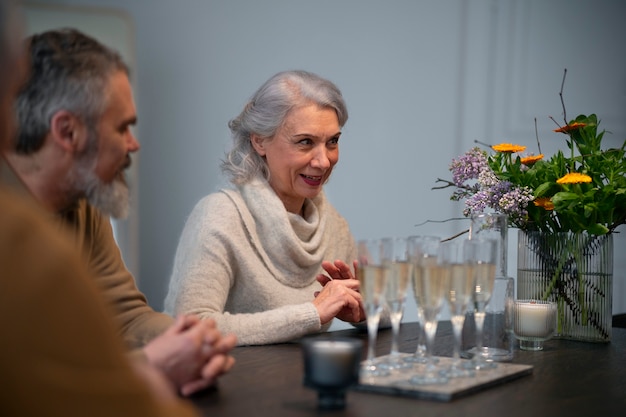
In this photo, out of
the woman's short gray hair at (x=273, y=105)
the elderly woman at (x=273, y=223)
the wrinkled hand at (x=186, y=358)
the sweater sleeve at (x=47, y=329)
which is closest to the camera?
the sweater sleeve at (x=47, y=329)

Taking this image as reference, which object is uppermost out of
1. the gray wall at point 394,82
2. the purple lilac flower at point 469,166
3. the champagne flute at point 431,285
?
the gray wall at point 394,82

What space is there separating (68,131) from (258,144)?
→ 3.86ft

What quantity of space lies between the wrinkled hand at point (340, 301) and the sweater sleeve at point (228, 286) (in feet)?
0.12

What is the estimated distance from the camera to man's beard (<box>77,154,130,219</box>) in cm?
172

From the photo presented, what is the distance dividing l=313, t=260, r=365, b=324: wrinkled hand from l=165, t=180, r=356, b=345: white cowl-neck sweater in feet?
0.12

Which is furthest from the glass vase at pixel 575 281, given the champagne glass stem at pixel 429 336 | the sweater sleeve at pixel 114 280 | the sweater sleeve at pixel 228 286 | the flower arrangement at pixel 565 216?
the sweater sleeve at pixel 114 280

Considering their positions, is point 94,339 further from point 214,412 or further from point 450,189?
point 450,189

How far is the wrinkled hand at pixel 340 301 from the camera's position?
2.29 metres

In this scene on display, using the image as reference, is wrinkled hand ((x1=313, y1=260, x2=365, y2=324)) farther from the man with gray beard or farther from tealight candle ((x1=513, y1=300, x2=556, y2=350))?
the man with gray beard

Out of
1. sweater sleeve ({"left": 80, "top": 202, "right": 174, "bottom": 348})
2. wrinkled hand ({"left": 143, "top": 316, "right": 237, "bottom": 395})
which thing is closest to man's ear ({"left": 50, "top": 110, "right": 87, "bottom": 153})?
sweater sleeve ({"left": 80, "top": 202, "right": 174, "bottom": 348})

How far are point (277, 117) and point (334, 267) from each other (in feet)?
1.89

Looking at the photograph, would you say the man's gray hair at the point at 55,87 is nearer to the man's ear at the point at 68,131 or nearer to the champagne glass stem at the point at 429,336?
the man's ear at the point at 68,131

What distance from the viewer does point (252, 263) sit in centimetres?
259

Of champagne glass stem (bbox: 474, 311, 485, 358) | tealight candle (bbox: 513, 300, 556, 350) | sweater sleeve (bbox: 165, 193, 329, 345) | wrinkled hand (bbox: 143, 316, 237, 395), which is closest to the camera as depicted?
wrinkled hand (bbox: 143, 316, 237, 395)
